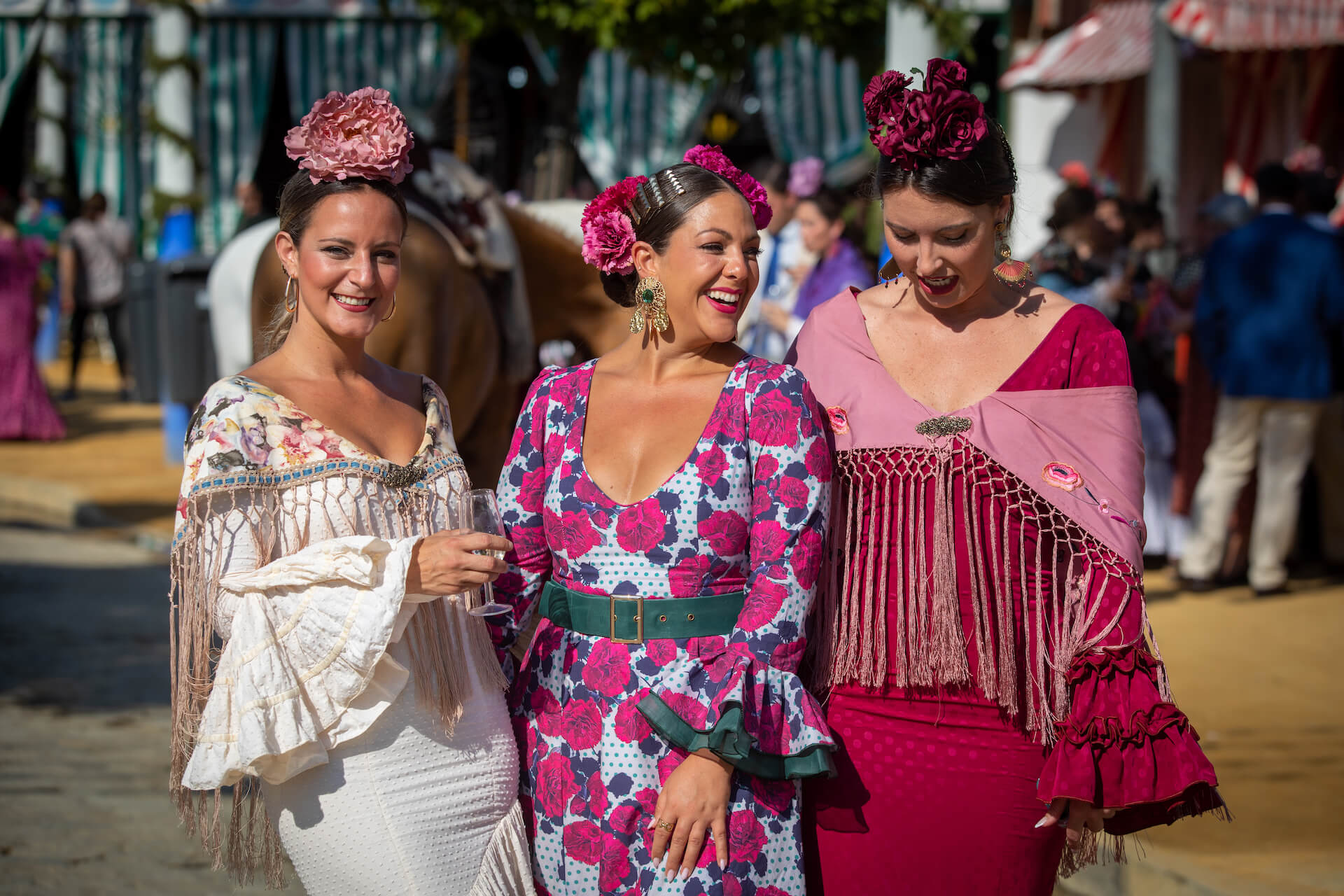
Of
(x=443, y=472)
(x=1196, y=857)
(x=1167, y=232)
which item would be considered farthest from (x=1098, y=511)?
(x=1167, y=232)

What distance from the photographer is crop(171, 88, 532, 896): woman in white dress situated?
87.2 inches

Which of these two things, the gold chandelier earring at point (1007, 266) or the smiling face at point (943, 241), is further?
the gold chandelier earring at point (1007, 266)

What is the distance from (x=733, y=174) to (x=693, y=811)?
1.12 meters

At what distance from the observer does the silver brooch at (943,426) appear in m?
2.40

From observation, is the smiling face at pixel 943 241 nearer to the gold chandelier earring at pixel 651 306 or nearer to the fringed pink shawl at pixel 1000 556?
the fringed pink shawl at pixel 1000 556

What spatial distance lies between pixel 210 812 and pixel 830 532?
3.89ft

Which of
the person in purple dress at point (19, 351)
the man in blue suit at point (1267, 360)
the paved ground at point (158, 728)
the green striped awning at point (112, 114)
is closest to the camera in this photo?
→ the paved ground at point (158, 728)

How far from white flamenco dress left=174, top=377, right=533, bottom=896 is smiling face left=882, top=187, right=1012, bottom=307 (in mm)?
972

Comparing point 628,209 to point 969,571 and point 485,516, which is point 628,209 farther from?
point 969,571

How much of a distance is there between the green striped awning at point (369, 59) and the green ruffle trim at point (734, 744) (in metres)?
14.9

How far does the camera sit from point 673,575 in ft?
7.66

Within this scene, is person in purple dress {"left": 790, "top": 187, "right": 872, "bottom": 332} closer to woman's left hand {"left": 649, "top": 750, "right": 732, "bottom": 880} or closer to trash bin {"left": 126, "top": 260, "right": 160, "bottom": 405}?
woman's left hand {"left": 649, "top": 750, "right": 732, "bottom": 880}

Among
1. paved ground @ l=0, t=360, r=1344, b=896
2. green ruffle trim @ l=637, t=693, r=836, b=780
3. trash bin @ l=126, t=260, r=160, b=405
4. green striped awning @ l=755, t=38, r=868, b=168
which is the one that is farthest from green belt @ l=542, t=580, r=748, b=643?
green striped awning @ l=755, t=38, r=868, b=168

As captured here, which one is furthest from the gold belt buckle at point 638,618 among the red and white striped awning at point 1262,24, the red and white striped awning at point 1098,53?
the red and white striped awning at point 1098,53
